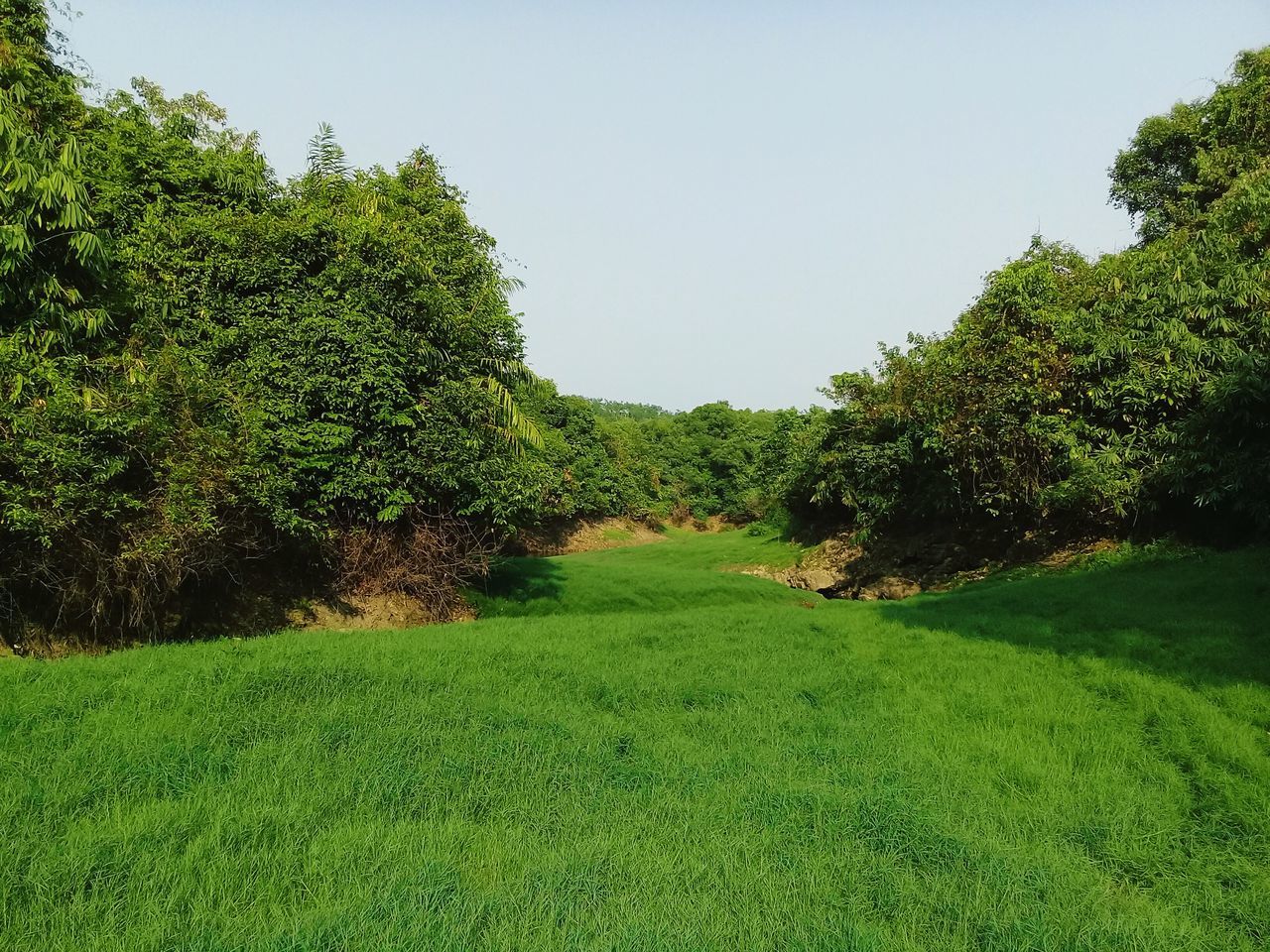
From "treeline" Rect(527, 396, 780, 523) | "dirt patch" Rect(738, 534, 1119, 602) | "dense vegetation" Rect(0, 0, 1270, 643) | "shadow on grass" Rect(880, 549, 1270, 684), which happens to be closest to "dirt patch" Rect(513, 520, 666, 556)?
"treeline" Rect(527, 396, 780, 523)

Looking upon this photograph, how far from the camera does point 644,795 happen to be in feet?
19.1

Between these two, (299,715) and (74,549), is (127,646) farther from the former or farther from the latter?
(299,715)

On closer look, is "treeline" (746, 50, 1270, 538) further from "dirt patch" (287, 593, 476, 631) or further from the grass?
"dirt patch" (287, 593, 476, 631)

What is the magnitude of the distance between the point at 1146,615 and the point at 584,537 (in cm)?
3776

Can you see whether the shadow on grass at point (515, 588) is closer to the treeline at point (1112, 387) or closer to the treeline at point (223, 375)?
the treeline at point (223, 375)

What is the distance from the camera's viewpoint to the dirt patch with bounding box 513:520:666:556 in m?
41.8

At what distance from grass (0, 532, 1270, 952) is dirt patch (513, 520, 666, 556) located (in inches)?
1162

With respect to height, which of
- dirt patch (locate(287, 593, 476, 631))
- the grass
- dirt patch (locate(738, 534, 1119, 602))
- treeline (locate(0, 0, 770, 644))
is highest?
treeline (locate(0, 0, 770, 644))

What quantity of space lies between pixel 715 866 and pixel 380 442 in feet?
39.3

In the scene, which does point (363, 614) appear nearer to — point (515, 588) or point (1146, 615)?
point (515, 588)

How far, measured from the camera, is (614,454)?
53469 millimetres

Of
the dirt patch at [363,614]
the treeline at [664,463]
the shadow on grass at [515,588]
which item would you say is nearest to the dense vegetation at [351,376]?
the dirt patch at [363,614]

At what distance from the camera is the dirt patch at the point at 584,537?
137 feet

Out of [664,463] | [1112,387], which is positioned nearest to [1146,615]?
[1112,387]
